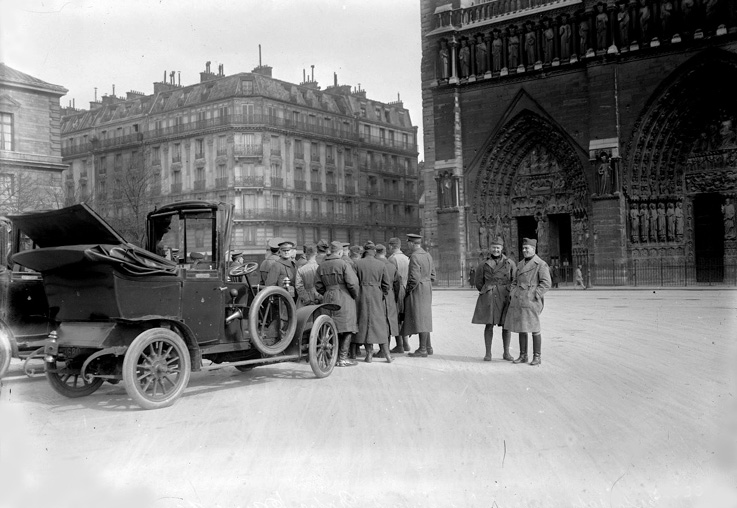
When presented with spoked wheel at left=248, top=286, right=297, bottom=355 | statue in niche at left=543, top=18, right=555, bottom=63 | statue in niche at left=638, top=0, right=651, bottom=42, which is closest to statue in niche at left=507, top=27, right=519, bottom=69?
statue in niche at left=543, top=18, right=555, bottom=63

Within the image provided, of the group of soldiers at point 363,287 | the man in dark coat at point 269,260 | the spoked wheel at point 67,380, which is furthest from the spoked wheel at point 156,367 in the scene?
the man in dark coat at point 269,260

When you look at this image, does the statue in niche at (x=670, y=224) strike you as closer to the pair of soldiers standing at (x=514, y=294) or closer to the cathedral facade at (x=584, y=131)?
the cathedral facade at (x=584, y=131)

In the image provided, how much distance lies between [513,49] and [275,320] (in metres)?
26.1

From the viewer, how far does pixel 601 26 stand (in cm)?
2883

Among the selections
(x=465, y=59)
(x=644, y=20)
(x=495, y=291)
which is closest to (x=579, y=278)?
(x=644, y=20)

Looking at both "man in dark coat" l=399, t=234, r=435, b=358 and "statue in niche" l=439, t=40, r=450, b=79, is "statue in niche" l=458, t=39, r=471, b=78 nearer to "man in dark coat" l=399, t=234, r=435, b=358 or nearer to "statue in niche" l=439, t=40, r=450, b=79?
"statue in niche" l=439, t=40, r=450, b=79

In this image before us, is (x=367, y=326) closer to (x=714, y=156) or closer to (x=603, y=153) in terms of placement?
(x=603, y=153)

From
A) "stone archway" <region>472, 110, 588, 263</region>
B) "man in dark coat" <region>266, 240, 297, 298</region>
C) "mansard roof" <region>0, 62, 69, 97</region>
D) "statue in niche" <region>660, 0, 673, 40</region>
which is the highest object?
"statue in niche" <region>660, 0, 673, 40</region>

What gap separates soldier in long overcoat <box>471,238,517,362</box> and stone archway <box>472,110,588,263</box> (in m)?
21.1

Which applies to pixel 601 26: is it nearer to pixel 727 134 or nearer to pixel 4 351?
pixel 727 134

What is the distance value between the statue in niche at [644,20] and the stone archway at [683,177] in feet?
6.36

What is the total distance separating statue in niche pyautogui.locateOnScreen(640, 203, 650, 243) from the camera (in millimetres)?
28859

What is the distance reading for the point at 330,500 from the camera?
4301 millimetres

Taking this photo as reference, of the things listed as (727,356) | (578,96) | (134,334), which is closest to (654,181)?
(578,96)
